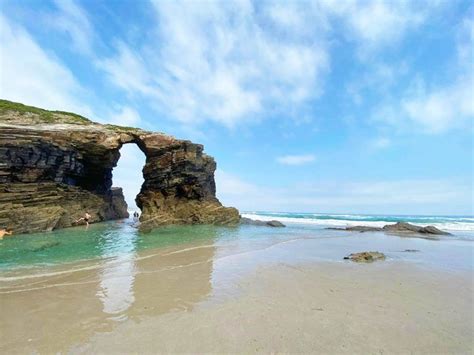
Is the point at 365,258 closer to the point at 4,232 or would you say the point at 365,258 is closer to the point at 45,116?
the point at 4,232

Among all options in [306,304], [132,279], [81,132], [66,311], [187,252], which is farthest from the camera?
[81,132]

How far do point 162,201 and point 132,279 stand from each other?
2520 cm

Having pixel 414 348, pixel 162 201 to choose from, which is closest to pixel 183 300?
pixel 414 348

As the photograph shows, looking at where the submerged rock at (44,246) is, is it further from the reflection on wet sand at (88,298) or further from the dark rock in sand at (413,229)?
the dark rock in sand at (413,229)

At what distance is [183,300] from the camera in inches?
250

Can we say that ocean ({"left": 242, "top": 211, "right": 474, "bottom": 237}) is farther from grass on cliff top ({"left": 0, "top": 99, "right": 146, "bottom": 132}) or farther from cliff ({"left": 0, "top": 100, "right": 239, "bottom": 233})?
grass on cliff top ({"left": 0, "top": 99, "right": 146, "bottom": 132})

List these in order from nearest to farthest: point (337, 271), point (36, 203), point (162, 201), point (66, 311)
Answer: point (66, 311), point (337, 271), point (36, 203), point (162, 201)

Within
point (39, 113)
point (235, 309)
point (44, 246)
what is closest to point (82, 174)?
point (39, 113)

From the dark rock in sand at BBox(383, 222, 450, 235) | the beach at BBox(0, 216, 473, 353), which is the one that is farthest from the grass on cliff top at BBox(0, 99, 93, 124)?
the dark rock in sand at BBox(383, 222, 450, 235)

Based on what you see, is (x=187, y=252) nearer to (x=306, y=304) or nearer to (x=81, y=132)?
(x=306, y=304)

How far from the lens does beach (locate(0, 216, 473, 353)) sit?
171 inches

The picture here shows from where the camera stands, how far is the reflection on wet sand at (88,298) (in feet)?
15.0

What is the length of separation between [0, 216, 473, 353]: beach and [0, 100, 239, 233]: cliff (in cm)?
1403

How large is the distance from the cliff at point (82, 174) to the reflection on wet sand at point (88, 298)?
50.7ft
